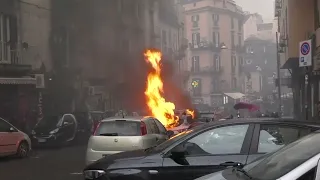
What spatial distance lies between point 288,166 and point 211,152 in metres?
2.44

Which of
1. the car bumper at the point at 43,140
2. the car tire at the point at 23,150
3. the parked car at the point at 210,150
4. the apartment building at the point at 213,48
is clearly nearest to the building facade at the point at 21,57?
the car bumper at the point at 43,140

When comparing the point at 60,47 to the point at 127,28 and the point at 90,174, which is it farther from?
the point at 90,174

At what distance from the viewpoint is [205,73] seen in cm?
7294

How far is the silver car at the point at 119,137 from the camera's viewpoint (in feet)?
30.3

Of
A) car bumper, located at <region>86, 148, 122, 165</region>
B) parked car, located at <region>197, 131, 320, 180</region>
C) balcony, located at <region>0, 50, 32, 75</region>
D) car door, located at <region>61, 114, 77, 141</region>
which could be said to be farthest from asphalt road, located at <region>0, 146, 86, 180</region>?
parked car, located at <region>197, 131, 320, 180</region>

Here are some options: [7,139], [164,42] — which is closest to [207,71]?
[164,42]

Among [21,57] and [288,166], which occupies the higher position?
[21,57]

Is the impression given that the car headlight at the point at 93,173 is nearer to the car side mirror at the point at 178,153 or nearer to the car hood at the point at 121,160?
the car hood at the point at 121,160

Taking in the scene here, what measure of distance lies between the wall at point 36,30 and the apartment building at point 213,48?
44.5 meters

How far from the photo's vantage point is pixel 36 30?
25.0 metres

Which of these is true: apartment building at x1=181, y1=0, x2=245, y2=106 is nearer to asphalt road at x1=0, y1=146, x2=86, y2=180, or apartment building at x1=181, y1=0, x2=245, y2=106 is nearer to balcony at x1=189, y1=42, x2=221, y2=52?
balcony at x1=189, y1=42, x2=221, y2=52

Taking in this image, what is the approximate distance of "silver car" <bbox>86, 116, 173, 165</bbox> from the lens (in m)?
9.23

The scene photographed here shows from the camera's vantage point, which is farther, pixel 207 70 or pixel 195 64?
pixel 195 64

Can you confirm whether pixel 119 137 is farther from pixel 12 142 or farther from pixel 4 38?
pixel 4 38
